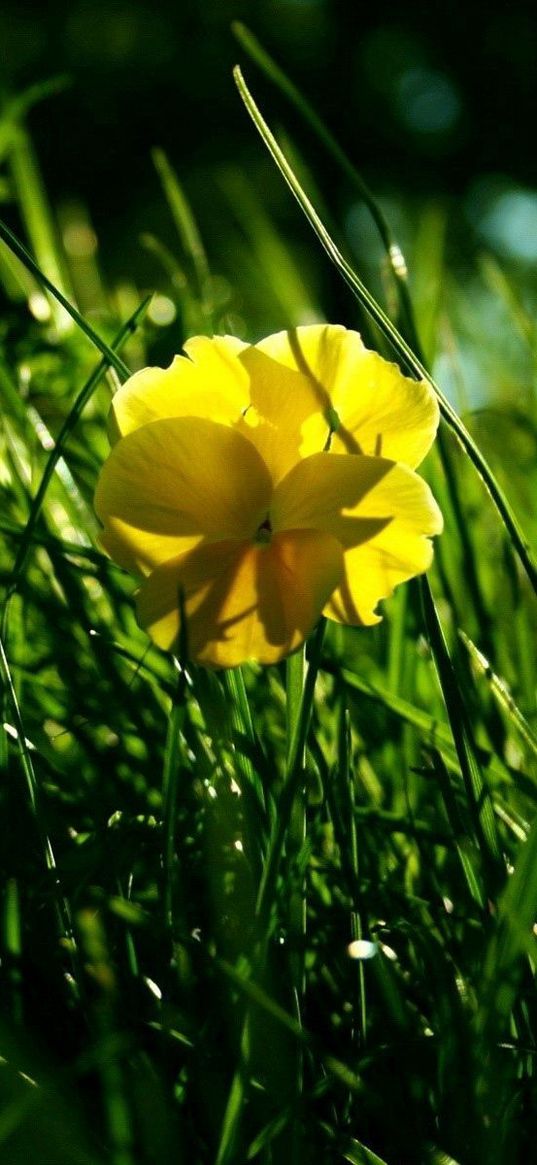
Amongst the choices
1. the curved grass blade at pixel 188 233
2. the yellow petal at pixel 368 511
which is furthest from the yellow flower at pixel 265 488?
the curved grass blade at pixel 188 233

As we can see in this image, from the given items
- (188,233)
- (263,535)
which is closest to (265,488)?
(263,535)

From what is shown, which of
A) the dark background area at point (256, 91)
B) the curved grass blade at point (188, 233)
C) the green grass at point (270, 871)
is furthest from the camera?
the dark background area at point (256, 91)

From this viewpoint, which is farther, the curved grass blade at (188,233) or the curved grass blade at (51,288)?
the curved grass blade at (188,233)

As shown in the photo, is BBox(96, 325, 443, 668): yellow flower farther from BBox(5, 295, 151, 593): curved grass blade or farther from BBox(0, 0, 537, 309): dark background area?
BBox(0, 0, 537, 309): dark background area

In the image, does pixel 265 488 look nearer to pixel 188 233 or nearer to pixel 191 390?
pixel 191 390

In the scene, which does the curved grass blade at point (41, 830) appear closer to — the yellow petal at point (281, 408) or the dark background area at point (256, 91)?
the yellow petal at point (281, 408)

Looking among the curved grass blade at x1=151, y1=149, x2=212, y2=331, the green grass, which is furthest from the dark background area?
the green grass

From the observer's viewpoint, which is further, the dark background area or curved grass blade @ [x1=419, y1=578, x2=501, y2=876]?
the dark background area
